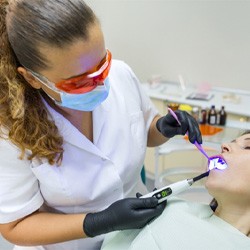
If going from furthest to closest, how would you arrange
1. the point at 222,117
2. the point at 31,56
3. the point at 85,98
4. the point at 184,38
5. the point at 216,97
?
the point at 184,38 < the point at 216,97 < the point at 222,117 < the point at 85,98 < the point at 31,56

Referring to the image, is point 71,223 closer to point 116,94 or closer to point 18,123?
point 18,123

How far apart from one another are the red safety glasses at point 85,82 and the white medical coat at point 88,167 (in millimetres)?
164

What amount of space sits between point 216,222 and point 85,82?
656 millimetres

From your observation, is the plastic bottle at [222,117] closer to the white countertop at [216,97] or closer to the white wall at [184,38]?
the white countertop at [216,97]

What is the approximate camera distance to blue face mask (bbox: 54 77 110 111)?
90 centimetres

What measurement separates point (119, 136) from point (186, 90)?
1465mm

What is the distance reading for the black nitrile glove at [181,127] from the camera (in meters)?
1.15

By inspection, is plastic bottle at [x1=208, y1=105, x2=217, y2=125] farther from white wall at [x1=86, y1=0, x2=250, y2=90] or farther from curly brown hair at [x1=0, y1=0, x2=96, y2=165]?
curly brown hair at [x1=0, y1=0, x2=96, y2=165]

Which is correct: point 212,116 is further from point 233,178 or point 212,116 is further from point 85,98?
point 85,98

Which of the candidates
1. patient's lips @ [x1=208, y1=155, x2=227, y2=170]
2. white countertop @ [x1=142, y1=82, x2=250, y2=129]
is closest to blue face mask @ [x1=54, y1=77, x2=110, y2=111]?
patient's lips @ [x1=208, y1=155, x2=227, y2=170]

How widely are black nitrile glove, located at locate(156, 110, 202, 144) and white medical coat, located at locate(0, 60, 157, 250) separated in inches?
3.1

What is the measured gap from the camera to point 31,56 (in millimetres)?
820

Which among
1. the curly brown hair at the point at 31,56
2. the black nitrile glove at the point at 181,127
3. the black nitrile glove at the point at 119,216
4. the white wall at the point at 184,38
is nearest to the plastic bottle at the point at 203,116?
the white wall at the point at 184,38

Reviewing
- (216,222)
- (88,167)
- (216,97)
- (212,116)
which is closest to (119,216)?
(88,167)
